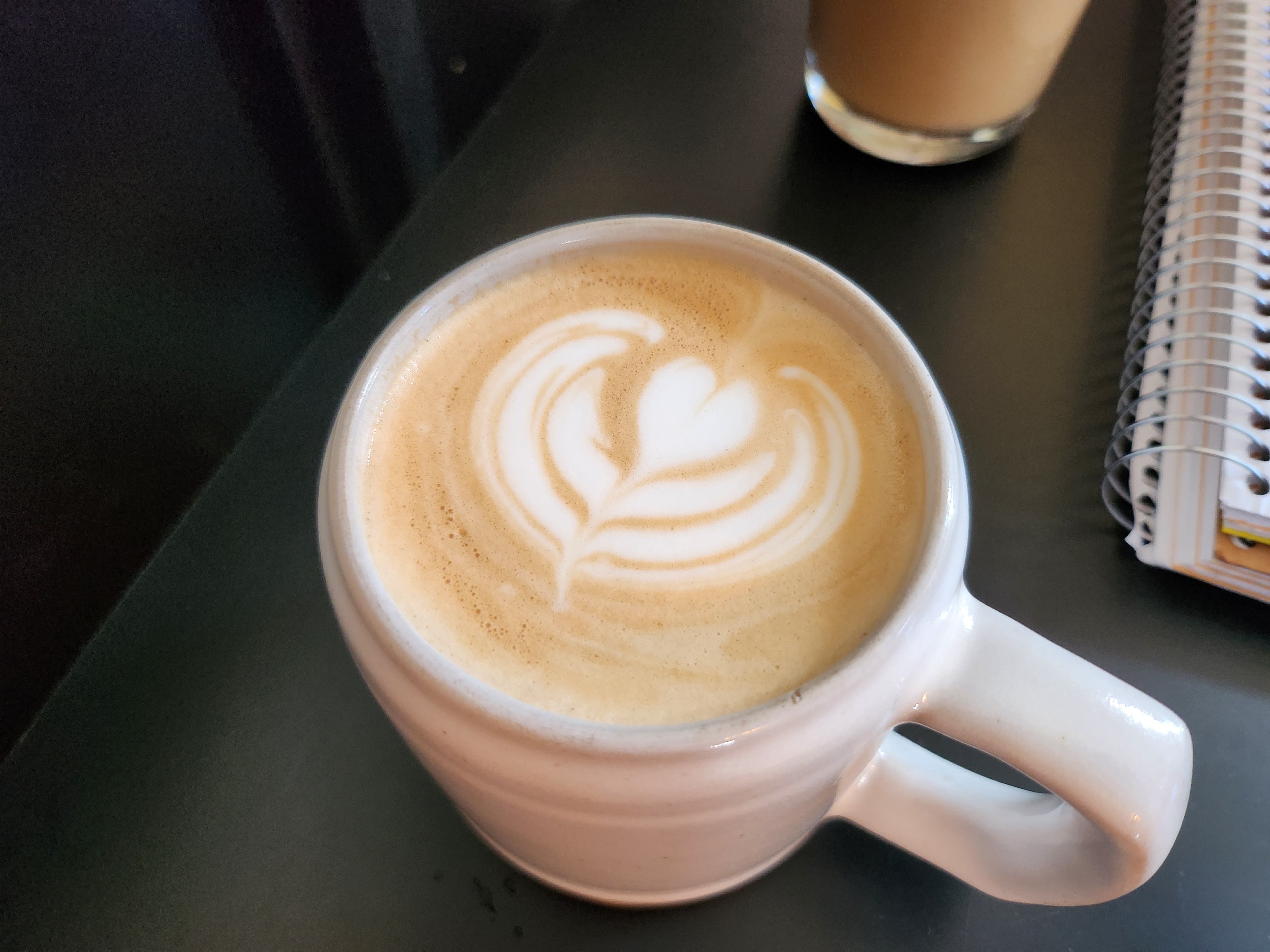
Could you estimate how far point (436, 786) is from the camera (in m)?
0.55

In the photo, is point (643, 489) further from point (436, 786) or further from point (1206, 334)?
point (1206, 334)

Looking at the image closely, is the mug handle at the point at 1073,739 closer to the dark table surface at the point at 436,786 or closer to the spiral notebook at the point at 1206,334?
the dark table surface at the point at 436,786

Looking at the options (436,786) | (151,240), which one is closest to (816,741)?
(436,786)

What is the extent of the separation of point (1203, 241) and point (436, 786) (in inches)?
29.5

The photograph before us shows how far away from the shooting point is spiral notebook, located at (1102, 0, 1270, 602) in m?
0.60

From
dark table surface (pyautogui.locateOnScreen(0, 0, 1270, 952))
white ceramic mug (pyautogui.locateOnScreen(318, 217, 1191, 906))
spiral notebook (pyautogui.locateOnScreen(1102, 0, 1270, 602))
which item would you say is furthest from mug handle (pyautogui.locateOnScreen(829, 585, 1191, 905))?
spiral notebook (pyautogui.locateOnScreen(1102, 0, 1270, 602))

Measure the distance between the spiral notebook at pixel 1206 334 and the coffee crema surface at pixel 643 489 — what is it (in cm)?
31

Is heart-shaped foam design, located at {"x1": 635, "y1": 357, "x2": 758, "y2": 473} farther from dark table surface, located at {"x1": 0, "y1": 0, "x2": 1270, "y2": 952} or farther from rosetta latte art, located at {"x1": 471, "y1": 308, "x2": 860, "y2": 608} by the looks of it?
dark table surface, located at {"x1": 0, "y1": 0, "x2": 1270, "y2": 952}

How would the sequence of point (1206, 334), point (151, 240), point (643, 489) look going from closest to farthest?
1. point (643, 489)
2. point (151, 240)
3. point (1206, 334)

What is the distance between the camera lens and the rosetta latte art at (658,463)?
16.6 inches

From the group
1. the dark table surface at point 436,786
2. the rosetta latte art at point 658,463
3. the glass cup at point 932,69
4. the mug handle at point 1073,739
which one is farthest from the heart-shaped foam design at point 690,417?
the glass cup at point 932,69

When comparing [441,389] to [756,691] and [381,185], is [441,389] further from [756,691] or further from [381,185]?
[381,185]

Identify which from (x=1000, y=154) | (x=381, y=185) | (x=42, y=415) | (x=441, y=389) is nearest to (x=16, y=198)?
(x=42, y=415)

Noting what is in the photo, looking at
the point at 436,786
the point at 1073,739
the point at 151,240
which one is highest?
the point at 151,240
